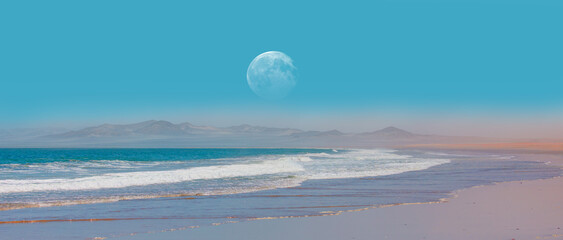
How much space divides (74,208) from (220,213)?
12.3ft

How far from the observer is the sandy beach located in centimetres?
1016

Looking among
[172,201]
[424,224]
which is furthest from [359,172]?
[424,224]

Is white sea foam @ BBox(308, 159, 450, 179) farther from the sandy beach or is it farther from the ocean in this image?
the sandy beach

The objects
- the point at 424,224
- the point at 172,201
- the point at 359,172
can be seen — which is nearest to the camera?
the point at 424,224

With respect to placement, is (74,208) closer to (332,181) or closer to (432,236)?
(432,236)

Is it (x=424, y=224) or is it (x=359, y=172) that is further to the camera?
(x=359, y=172)

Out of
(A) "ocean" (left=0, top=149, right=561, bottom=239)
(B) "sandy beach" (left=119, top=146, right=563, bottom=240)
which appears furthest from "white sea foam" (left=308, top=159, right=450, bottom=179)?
(B) "sandy beach" (left=119, top=146, right=563, bottom=240)

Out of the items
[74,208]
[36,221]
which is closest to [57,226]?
[36,221]

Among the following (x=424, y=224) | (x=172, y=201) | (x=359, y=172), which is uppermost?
(x=359, y=172)

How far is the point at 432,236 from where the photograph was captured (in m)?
10.0

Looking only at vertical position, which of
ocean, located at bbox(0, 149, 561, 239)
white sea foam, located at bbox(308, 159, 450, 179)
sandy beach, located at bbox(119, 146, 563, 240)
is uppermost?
white sea foam, located at bbox(308, 159, 450, 179)

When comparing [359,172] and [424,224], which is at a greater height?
→ [359,172]

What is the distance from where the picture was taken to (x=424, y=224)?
446 inches

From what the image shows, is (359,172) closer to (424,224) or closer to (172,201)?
(172,201)
